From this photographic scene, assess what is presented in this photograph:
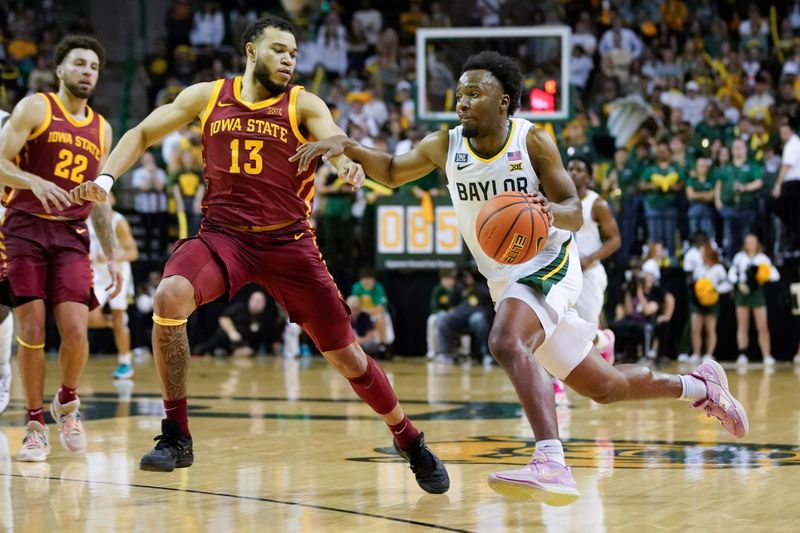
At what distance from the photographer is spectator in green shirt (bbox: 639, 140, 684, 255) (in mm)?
16250

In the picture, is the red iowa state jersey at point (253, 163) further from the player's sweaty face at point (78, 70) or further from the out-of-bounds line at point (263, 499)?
the player's sweaty face at point (78, 70)

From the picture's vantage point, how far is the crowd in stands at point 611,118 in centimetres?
1598

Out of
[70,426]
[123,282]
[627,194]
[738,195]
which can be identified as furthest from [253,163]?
[738,195]

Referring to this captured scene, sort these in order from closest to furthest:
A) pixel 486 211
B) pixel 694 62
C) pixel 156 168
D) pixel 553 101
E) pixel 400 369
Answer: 1. pixel 486 211
2. pixel 400 369
3. pixel 553 101
4. pixel 156 168
5. pixel 694 62

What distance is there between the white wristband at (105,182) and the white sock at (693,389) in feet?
9.98

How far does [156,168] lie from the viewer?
18125mm

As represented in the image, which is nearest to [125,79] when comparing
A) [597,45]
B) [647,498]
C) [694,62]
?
[597,45]

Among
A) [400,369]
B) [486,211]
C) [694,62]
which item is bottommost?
[400,369]

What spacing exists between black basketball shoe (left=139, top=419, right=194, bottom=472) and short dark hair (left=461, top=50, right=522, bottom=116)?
2.19 metres

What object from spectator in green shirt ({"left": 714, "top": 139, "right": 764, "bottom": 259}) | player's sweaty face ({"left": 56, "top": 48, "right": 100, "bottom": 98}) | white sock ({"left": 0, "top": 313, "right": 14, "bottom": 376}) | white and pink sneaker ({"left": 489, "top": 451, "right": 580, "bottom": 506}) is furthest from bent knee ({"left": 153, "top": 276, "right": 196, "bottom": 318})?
spectator in green shirt ({"left": 714, "top": 139, "right": 764, "bottom": 259})

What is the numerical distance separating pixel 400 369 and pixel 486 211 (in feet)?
30.9

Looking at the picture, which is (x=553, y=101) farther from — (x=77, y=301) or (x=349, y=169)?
(x=349, y=169)

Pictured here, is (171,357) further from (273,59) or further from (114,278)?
(114,278)

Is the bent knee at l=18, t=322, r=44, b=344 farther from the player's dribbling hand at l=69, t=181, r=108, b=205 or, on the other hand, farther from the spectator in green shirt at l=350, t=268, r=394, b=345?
the spectator in green shirt at l=350, t=268, r=394, b=345
